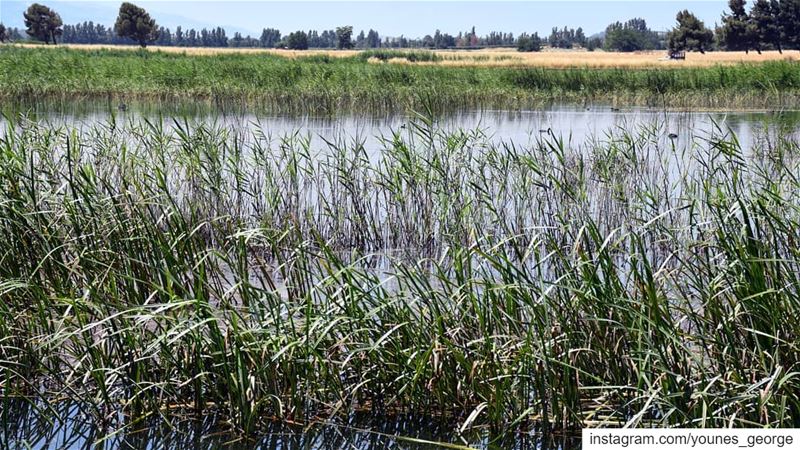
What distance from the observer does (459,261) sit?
4574 millimetres

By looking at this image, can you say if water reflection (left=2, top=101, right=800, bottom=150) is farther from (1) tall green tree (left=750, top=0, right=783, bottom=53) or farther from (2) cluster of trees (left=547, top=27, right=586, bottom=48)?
(2) cluster of trees (left=547, top=27, right=586, bottom=48)

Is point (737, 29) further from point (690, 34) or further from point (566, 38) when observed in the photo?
point (566, 38)

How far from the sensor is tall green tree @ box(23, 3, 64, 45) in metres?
88.0

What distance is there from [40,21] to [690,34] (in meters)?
61.7

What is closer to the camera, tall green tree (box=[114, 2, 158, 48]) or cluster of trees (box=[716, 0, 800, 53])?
cluster of trees (box=[716, 0, 800, 53])

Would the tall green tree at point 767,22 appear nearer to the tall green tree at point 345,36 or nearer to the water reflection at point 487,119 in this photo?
the water reflection at point 487,119

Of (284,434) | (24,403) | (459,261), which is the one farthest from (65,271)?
(459,261)

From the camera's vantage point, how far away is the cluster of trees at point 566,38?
15096 centimetres

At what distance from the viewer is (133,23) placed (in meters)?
91.8

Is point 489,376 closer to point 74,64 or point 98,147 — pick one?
point 98,147

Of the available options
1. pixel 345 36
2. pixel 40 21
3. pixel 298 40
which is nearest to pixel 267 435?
pixel 40 21

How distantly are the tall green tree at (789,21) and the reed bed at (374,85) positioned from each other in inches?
1902

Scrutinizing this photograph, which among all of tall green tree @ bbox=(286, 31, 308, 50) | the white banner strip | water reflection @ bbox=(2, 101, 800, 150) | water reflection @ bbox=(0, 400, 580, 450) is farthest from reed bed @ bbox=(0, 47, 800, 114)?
tall green tree @ bbox=(286, 31, 308, 50)

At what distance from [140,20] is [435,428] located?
9420cm
